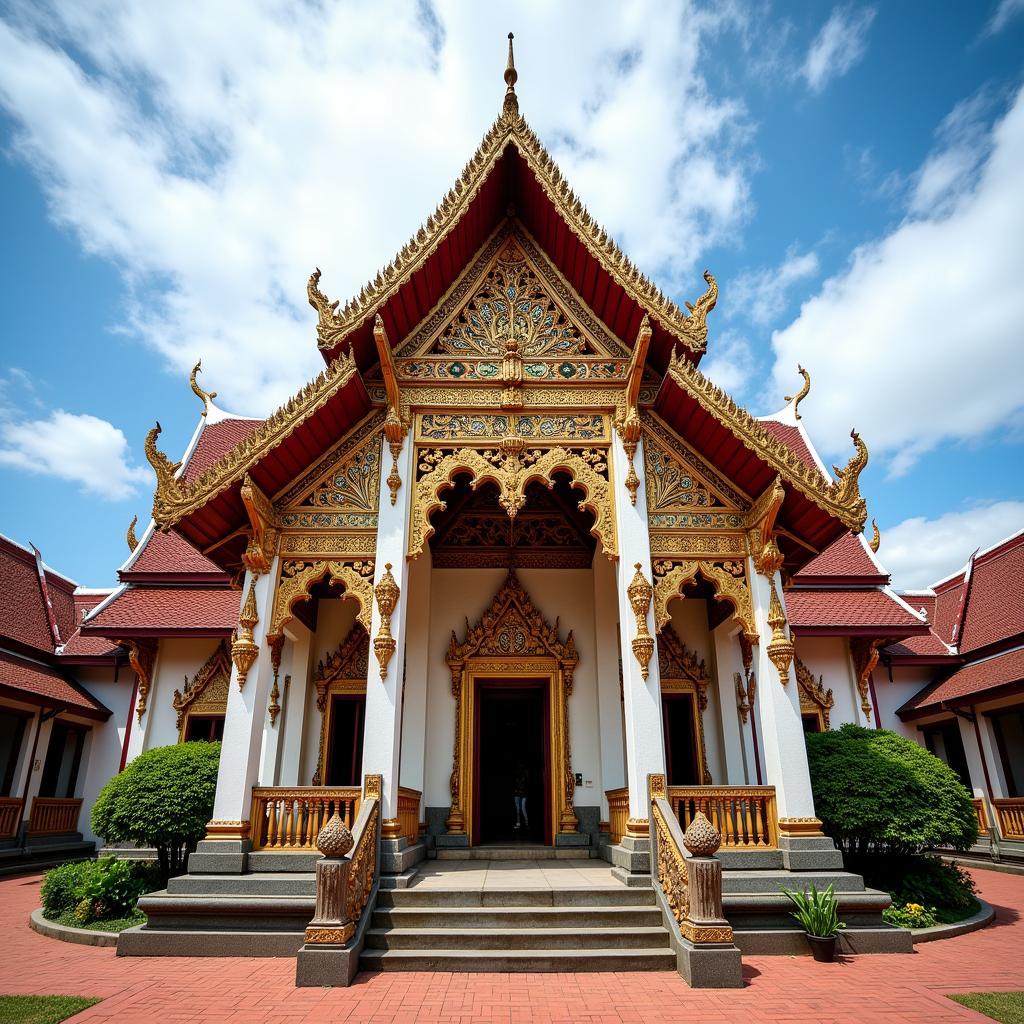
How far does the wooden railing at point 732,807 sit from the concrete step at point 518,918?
3.53 feet

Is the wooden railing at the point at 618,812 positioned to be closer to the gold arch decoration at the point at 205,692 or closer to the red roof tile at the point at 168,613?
the red roof tile at the point at 168,613

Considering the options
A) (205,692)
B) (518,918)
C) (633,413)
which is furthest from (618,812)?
(205,692)

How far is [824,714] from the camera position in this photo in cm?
1058

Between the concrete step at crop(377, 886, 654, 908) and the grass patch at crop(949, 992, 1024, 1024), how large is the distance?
7.14 ft

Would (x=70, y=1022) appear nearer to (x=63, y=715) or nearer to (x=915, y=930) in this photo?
(x=915, y=930)

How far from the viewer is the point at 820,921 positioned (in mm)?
5445

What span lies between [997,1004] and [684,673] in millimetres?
5172

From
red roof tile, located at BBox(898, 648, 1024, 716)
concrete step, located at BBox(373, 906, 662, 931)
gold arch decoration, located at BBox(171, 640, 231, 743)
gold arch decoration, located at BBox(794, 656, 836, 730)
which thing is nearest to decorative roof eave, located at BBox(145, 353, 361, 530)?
concrete step, located at BBox(373, 906, 662, 931)

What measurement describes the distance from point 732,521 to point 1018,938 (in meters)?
4.41

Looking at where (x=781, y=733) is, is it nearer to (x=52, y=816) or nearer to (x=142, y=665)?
(x=142, y=665)

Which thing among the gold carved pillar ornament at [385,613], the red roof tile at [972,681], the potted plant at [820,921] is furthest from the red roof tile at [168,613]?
the red roof tile at [972,681]

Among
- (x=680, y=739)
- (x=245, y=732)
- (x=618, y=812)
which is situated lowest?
(x=618, y=812)

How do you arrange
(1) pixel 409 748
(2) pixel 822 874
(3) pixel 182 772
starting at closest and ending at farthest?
(2) pixel 822 874 < (3) pixel 182 772 < (1) pixel 409 748

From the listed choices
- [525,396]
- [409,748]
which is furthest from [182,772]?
[525,396]
